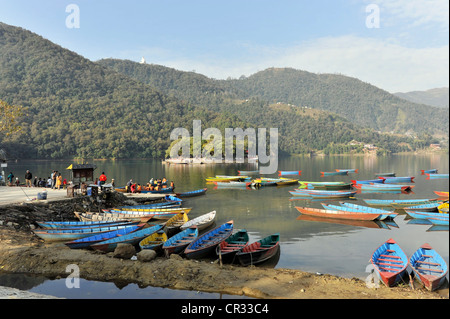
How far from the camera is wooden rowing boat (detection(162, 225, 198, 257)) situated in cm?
1667

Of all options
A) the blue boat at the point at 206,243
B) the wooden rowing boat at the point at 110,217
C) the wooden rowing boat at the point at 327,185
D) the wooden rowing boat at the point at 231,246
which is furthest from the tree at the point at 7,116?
the wooden rowing boat at the point at 327,185

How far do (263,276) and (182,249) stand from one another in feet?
16.4

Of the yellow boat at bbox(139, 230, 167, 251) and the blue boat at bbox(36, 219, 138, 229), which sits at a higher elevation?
the blue boat at bbox(36, 219, 138, 229)

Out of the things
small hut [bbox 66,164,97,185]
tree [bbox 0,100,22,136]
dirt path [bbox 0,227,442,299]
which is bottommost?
dirt path [bbox 0,227,442,299]

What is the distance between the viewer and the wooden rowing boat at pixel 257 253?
15.9m

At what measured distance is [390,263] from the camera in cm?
1481

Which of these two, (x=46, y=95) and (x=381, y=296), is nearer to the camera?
(x=381, y=296)

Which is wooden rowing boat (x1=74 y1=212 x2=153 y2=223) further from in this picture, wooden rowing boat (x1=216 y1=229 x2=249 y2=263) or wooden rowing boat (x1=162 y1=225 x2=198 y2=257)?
wooden rowing boat (x1=216 y1=229 x2=249 y2=263)

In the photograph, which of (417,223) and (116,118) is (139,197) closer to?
(417,223)

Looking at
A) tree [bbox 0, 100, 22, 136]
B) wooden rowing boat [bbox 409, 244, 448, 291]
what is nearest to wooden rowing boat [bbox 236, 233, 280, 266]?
wooden rowing boat [bbox 409, 244, 448, 291]

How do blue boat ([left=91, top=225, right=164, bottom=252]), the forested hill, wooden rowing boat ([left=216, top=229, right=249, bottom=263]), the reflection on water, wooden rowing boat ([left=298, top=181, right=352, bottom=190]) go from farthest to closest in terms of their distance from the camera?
the forested hill
wooden rowing boat ([left=298, top=181, right=352, bottom=190])
blue boat ([left=91, top=225, right=164, bottom=252])
wooden rowing boat ([left=216, top=229, right=249, bottom=263])
the reflection on water

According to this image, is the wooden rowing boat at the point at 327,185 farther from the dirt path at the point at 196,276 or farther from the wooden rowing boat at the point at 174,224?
the dirt path at the point at 196,276
